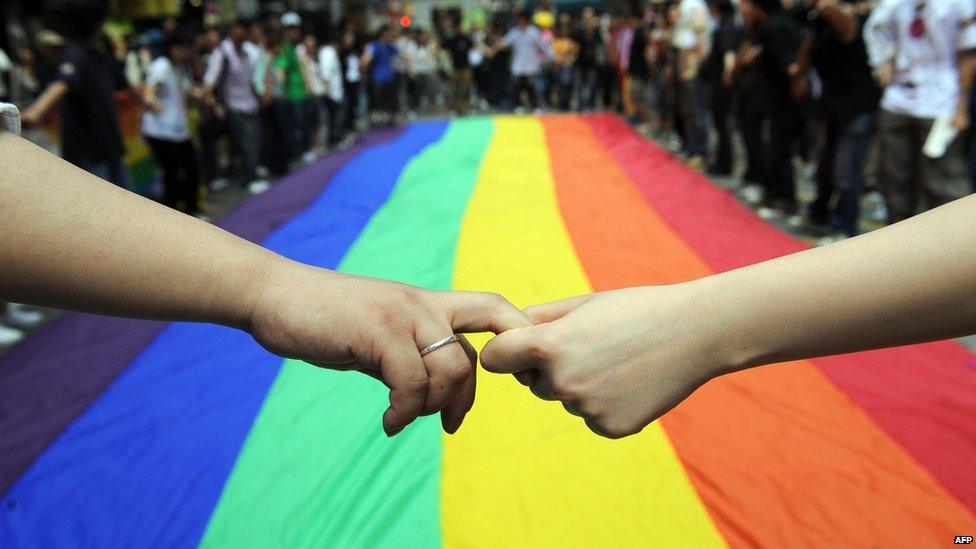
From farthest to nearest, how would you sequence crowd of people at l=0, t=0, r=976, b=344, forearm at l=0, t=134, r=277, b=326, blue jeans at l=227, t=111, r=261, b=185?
blue jeans at l=227, t=111, r=261, b=185
crowd of people at l=0, t=0, r=976, b=344
forearm at l=0, t=134, r=277, b=326

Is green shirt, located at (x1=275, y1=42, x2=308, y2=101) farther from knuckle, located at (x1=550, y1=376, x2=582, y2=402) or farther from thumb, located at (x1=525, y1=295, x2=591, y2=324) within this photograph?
knuckle, located at (x1=550, y1=376, x2=582, y2=402)

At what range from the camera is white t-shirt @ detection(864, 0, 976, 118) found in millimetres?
2980

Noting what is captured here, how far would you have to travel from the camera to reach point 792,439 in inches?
61.7

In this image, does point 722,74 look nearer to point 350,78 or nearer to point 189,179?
point 189,179

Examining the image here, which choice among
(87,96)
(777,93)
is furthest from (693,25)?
(87,96)

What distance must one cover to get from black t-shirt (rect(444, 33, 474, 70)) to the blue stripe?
9.01m

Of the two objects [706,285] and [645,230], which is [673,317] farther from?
[645,230]

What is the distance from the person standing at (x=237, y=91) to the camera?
5.58 m

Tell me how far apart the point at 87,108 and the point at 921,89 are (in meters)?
4.37

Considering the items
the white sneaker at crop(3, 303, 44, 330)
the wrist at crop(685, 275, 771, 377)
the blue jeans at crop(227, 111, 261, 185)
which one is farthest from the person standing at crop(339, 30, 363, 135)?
the wrist at crop(685, 275, 771, 377)

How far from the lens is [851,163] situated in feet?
11.7

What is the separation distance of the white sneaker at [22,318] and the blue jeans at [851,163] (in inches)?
168

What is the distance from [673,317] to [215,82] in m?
5.54

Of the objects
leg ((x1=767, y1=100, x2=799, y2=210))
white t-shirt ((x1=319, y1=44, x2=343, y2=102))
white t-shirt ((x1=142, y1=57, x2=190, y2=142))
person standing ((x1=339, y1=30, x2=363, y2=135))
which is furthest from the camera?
person standing ((x1=339, y1=30, x2=363, y2=135))
